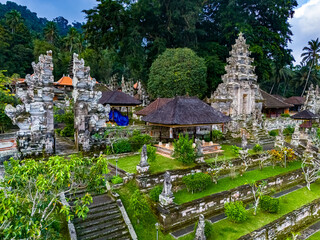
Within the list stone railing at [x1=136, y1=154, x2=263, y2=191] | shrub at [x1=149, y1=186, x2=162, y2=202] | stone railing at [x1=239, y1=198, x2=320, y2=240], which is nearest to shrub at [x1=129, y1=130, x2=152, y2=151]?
stone railing at [x1=136, y1=154, x2=263, y2=191]

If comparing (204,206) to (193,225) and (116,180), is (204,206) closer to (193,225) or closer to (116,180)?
(193,225)

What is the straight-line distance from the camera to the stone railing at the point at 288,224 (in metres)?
8.62

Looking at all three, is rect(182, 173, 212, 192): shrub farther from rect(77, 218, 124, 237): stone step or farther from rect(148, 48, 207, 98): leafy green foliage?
rect(148, 48, 207, 98): leafy green foliage

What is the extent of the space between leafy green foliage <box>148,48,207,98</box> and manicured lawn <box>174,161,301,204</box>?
13.2m

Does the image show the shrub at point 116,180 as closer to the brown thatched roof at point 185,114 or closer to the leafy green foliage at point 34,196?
the leafy green foliage at point 34,196

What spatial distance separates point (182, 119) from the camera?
15.5m

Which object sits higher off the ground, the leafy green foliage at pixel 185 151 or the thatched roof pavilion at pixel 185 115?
the thatched roof pavilion at pixel 185 115

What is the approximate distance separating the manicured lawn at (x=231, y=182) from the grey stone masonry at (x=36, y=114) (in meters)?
8.27

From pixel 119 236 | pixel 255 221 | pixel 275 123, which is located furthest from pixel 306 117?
pixel 119 236

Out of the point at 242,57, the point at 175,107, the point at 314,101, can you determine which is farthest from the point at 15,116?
the point at 314,101

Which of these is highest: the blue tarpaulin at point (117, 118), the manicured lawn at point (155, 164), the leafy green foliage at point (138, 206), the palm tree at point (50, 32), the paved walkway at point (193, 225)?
the palm tree at point (50, 32)

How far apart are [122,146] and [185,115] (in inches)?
201

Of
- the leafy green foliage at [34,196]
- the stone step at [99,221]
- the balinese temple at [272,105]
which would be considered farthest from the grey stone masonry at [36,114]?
the balinese temple at [272,105]

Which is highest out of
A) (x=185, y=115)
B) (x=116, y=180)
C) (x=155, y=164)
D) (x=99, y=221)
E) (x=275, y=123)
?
(x=185, y=115)
